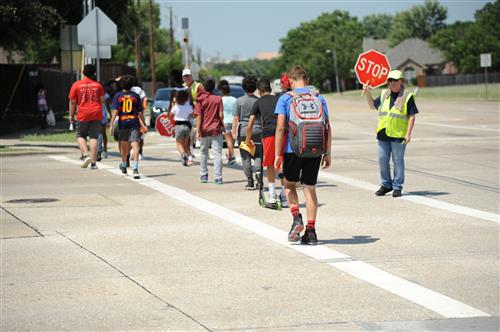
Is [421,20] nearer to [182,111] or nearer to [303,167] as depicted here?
[182,111]

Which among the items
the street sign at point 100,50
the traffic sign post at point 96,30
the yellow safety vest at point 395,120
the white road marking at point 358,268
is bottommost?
the white road marking at point 358,268

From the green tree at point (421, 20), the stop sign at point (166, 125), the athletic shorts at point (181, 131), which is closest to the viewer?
the athletic shorts at point (181, 131)

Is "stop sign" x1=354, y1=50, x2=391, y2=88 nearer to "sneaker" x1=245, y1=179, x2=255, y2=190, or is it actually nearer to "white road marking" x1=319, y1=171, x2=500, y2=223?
"white road marking" x1=319, y1=171, x2=500, y2=223

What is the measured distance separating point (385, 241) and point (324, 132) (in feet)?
4.89

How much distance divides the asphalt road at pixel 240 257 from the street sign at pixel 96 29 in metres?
6.95

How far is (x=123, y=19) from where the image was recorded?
4609 cm

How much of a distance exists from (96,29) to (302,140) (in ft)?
48.6

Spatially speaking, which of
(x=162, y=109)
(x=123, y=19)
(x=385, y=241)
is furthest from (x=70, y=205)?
(x=123, y=19)

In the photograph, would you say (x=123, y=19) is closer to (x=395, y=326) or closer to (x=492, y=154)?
(x=492, y=154)

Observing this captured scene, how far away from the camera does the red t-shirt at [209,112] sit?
1623 cm

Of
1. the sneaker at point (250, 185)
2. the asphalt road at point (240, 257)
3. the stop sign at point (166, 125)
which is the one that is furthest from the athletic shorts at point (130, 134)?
the sneaker at point (250, 185)

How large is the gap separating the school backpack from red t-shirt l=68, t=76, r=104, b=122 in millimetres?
9321

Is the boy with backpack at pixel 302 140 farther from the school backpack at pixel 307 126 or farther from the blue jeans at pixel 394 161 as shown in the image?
the blue jeans at pixel 394 161

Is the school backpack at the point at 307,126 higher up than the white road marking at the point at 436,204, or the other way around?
the school backpack at the point at 307,126
